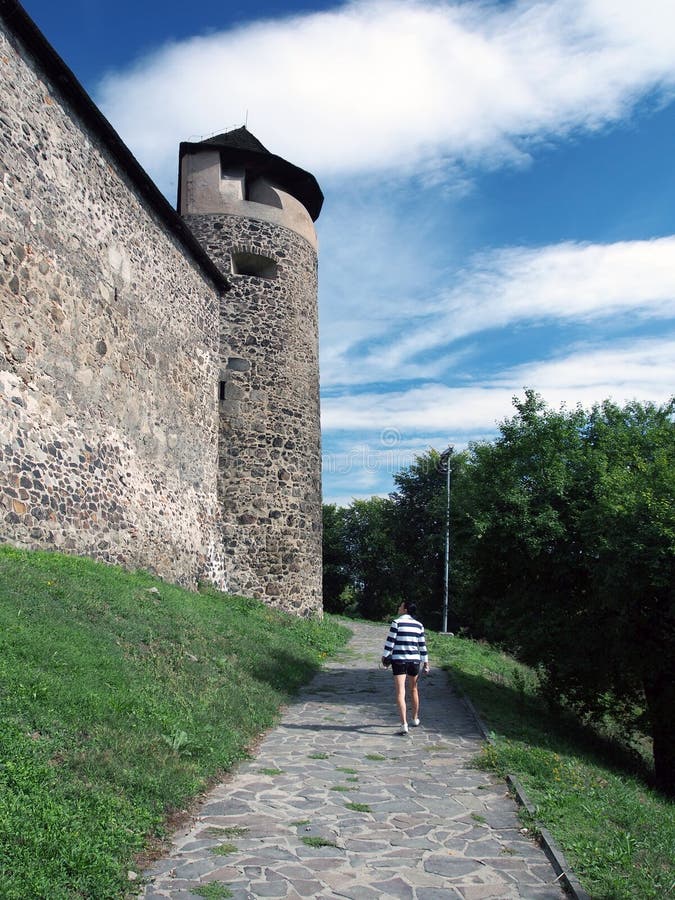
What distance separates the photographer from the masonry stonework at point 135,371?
364 inches

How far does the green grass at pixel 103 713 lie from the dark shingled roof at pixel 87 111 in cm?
699

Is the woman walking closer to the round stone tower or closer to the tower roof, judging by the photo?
the round stone tower

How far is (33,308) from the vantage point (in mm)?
9438

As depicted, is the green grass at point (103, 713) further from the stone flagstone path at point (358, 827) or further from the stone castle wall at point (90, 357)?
the stone castle wall at point (90, 357)

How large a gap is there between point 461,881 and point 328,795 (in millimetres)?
1742

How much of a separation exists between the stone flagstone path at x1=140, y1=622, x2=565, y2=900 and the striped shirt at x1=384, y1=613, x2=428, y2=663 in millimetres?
855

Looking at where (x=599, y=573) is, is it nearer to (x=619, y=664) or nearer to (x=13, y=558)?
(x=619, y=664)

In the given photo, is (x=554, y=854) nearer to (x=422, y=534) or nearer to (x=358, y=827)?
(x=358, y=827)

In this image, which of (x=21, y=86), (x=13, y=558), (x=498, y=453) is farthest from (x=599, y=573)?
(x=21, y=86)

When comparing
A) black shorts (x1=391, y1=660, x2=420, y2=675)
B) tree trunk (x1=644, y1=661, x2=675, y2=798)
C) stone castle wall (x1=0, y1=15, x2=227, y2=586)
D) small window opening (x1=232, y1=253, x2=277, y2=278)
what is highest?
small window opening (x1=232, y1=253, x2=277, y2=278)

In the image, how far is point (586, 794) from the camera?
20.3 ft

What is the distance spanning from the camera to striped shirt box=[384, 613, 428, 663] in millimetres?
8359

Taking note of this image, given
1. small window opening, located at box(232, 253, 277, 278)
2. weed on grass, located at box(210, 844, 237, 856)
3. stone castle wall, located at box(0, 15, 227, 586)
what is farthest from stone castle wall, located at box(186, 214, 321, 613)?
weed on grass, located at box(210, 844, 237, 856)

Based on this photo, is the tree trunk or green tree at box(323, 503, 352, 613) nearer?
the tree trunk
